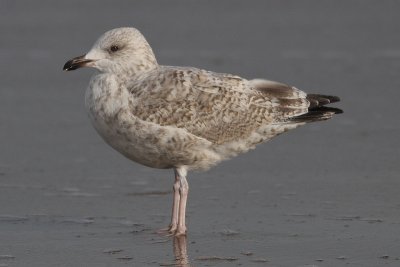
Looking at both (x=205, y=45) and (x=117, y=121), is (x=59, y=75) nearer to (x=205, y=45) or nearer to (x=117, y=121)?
(x=205, y=45)

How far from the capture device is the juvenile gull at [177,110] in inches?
304

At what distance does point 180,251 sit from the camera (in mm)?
7125

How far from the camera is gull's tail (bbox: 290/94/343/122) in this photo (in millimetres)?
8266

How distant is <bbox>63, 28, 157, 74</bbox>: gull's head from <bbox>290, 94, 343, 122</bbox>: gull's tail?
123 centimetres

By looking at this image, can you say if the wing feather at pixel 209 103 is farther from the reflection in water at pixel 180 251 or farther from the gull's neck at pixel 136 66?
the reflection in water at pixel 180 251

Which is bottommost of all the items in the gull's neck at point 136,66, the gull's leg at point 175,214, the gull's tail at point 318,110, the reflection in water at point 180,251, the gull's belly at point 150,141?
the reflection in water at point 180,251

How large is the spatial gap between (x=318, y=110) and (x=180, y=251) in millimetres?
1856

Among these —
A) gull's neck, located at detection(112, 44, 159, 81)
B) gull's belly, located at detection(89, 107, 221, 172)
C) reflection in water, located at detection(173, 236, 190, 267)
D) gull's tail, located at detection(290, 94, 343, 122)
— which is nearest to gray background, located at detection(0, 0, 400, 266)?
reflection in water, located at detection(173, 236, 190, 267)

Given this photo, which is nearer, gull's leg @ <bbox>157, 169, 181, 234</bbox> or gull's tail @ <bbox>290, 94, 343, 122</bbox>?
gull's leg @ <bbox>157, 169, 181, 234</bbox>

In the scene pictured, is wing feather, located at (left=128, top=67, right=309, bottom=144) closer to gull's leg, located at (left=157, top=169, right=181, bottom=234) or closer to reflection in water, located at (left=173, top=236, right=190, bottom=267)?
gull's leg, located at (left=157, top=169, right=181, bottom=234)

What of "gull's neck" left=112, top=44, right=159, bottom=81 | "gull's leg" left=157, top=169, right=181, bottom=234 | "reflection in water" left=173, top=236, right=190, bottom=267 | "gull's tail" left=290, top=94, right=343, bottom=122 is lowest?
"reflection in water" left=173, top=236, right=190, bottom=267

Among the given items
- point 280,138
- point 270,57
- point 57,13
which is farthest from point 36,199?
point 57,13

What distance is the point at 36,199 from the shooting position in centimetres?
838

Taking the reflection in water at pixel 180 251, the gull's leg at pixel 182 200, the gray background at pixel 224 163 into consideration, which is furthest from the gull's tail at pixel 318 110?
the reflection in water at pixel 180 251
